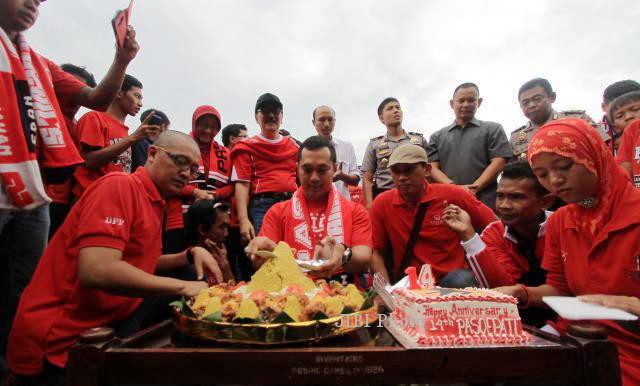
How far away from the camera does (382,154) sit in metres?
5.10

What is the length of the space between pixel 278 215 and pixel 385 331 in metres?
1.80

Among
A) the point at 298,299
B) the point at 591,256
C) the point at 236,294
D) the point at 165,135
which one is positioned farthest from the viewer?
the point at 165,135

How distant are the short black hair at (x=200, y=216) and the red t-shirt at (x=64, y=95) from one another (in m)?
1.01

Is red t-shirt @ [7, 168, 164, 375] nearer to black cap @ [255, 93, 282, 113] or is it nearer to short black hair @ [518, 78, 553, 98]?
black cap @ [255, 93, 282, 113]

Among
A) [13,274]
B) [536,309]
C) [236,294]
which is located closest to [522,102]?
[536,309]

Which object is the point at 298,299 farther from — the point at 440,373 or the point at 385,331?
the point at 440,373

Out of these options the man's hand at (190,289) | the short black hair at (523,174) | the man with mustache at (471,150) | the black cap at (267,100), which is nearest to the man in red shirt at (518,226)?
the short black hair at (523,174)

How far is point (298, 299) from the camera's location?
1.59 metres

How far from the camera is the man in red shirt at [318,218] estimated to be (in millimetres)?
3100

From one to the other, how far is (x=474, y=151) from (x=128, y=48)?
147 inches

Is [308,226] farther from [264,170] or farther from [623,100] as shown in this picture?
[623,100]

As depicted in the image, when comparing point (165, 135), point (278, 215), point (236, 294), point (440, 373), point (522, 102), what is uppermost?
point (522, 102)

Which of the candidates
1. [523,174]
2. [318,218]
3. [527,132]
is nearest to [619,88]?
[527,132]

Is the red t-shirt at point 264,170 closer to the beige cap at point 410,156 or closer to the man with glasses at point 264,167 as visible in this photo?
the man with glasses at point 264,167
